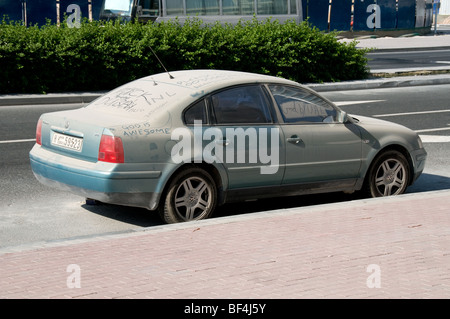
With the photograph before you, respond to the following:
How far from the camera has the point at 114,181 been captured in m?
6.96

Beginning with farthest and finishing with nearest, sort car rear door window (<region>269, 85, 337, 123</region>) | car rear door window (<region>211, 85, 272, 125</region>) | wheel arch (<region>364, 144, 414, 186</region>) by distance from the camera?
wheel arch (<region>364, 144, 414, 186</region>)
car rear door window (<region>269, 85, 337, 123</region>)
car rear door window (<region>211, 85, 272, 125</region>)

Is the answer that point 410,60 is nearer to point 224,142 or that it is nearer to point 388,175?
point 388,175

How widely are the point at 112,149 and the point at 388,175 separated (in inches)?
129

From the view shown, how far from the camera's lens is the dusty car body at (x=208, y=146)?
7.07m

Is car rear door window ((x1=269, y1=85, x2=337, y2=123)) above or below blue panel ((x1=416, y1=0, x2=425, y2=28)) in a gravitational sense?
below

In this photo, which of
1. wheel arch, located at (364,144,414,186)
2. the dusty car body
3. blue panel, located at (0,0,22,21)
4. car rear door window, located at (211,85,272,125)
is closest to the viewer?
the dusty car body

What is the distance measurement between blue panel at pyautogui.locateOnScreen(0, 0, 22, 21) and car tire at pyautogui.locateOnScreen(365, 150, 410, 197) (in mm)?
21856

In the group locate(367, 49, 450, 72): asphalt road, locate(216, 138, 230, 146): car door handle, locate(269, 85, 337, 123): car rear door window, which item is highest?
locate(269, 85, 337, 123): car rear door window

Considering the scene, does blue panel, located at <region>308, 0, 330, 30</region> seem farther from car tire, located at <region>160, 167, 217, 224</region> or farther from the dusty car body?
car tire, located at <region>160, 167, 217, 224</region>

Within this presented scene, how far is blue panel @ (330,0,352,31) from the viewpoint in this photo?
35750mm

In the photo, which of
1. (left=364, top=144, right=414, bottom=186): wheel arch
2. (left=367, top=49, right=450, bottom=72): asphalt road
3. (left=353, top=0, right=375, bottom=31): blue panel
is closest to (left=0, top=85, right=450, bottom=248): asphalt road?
(left=364, top=144, right=414, bottom=186): wheel arch

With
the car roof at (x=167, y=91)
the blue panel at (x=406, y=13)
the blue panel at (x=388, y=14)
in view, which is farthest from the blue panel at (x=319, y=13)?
the car roof at (x=167, y=91)

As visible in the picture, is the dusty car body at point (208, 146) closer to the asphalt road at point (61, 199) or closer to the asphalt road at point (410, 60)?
the asphalt road at point (61, 199)

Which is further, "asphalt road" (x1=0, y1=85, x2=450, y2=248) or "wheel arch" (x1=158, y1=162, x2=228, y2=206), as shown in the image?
"asphalt road" (x1=0, y1=85, x2=450, y2=248)
